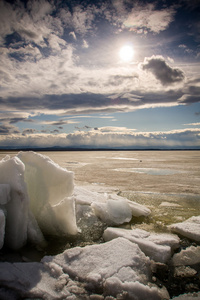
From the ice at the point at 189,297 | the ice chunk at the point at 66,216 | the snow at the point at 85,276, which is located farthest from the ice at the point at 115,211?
the ice at the point at 189,297

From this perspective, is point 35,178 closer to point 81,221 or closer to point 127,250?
point 81,221

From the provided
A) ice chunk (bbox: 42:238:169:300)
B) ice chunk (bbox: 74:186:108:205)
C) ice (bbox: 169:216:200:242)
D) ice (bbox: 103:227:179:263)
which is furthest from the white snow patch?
ice chunk (bbox: 42:238:169:300)

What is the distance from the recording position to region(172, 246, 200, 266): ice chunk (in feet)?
8.99

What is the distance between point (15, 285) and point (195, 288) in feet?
6.37

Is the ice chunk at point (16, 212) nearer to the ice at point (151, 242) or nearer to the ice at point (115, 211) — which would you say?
the ice at point (151, 242)

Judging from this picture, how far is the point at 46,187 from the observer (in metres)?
3.79

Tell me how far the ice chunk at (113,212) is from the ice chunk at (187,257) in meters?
1.28

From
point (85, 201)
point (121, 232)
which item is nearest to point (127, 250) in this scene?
point (121, 232)

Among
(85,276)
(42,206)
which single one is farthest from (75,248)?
(42,206)

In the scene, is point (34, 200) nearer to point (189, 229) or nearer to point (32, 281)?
point (32, 281)

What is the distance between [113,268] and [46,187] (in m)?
1.95

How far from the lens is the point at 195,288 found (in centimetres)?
227

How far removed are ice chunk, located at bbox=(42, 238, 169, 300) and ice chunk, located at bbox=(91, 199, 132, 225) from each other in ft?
3.61

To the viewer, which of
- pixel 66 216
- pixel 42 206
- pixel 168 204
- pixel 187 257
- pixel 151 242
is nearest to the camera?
pixel 187 257
